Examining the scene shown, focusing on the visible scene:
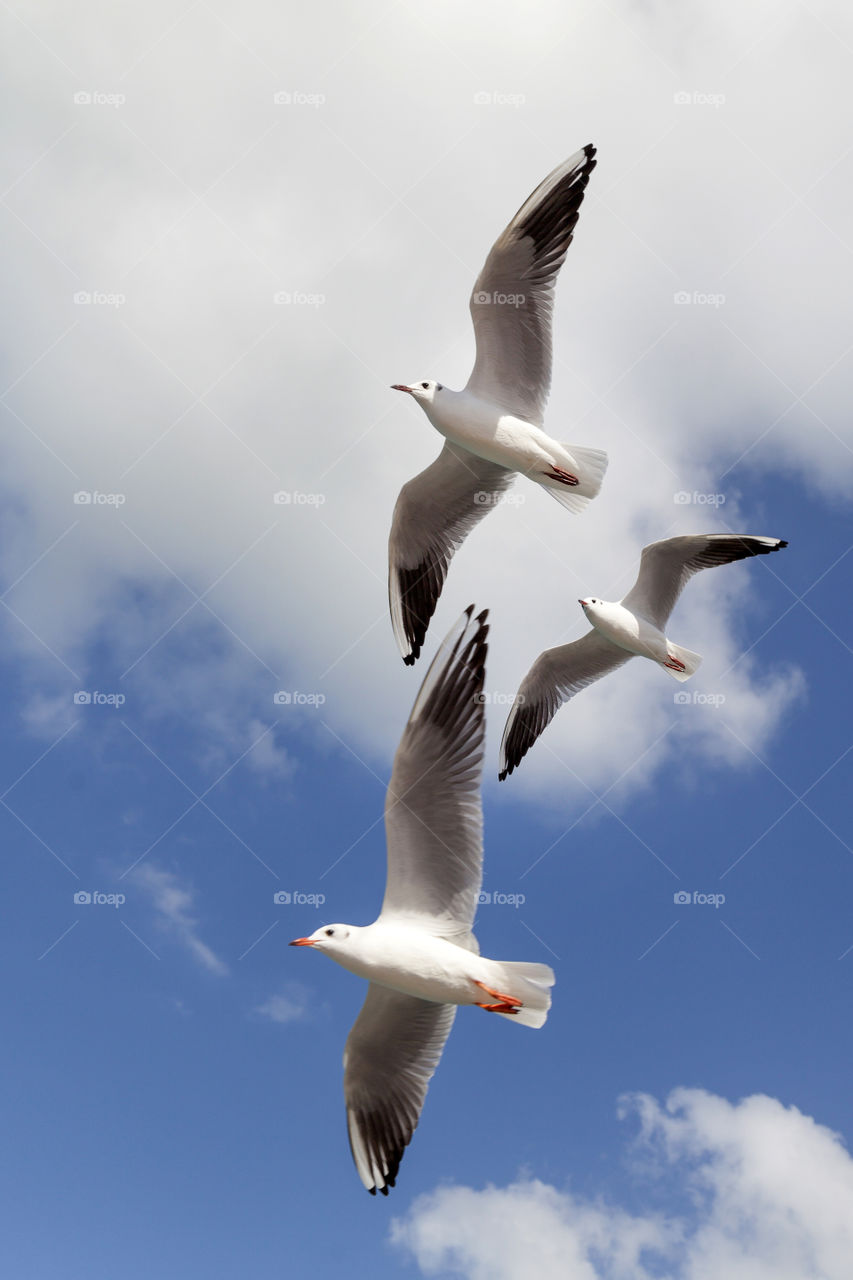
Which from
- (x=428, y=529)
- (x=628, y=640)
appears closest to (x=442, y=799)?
(x=628, y=640)

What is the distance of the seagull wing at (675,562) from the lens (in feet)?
34.0

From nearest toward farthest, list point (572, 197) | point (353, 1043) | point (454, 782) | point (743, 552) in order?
point (454, 782) → point (353, 1043) → point (572, 197) → point (743, 552)

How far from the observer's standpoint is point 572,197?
903 cm

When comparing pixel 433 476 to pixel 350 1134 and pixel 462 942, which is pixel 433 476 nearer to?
pixel 462 942

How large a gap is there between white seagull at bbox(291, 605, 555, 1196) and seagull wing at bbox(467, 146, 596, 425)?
10.4 ft

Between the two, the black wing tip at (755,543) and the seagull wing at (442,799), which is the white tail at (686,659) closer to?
the black wing tip at (755,543)

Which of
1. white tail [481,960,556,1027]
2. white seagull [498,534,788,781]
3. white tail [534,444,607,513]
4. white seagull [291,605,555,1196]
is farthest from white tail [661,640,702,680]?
white tail [481,960,556,1027]

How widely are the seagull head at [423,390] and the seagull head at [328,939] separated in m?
4.42

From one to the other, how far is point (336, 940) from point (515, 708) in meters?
4.88

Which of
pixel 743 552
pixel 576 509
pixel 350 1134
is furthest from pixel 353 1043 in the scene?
pixel 743 552

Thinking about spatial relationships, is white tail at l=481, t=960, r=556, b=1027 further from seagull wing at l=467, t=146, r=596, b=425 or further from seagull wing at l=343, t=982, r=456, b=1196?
seagull wing at l=467, t=146, r=596, b=425

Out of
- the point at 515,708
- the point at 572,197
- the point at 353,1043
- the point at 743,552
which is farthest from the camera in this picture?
the point at 515,708

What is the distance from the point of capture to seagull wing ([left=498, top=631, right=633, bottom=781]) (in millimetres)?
11484

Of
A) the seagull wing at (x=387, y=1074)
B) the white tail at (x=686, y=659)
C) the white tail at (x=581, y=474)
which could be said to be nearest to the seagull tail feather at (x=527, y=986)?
the seagull wing at (x=387, y=1074)
